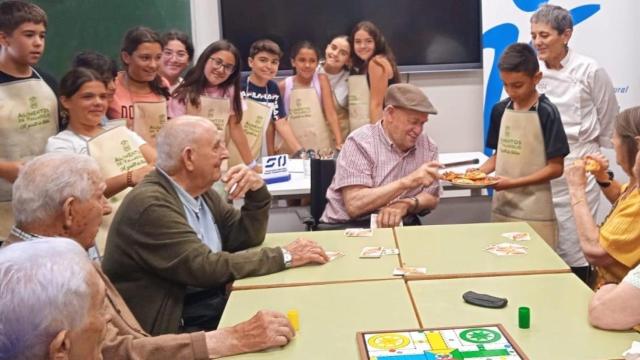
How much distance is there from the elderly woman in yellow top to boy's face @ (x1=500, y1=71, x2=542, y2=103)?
65 cm

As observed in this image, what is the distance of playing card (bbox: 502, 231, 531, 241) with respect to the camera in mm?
2934

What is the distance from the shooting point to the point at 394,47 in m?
6.23

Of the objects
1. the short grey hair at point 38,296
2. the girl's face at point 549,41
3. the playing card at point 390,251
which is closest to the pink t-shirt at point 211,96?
the playing card at point 390,251

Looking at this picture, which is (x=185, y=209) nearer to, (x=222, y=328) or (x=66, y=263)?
(x=222, y=328)

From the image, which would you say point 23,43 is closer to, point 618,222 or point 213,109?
point 213,109

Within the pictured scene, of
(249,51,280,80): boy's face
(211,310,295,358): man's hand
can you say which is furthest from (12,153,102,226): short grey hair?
(249,51,280,80): boy's face

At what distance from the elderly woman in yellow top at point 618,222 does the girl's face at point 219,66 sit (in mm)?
2277

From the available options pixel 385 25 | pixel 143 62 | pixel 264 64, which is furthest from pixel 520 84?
pixel 385 25

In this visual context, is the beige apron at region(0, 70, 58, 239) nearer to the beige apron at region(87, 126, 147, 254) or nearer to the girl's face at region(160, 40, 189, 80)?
the beige apron at region(87, 126, 147, 254)

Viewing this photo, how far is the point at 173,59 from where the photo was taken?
4797mm

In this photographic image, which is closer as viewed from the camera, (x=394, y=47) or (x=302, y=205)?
(x=302, y=205)

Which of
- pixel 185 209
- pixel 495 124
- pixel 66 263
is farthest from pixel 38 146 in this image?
pixel 495 124

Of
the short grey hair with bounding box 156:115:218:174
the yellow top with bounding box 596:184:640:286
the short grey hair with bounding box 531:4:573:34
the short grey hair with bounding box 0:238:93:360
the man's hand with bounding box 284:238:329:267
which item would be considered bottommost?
the man's hand with bounding box 284:238:329:267

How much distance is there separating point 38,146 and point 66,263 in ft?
6.96
